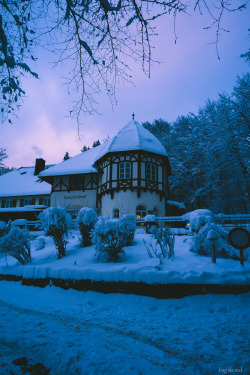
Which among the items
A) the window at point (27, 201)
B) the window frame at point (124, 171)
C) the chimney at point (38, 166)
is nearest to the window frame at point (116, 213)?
the window frame at point (124, 171)

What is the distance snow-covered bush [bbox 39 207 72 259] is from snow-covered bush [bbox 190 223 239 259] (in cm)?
479

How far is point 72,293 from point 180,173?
70.8ft

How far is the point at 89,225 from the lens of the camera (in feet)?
28.6

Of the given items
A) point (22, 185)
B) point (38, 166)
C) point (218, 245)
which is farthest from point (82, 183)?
point (218, 245)

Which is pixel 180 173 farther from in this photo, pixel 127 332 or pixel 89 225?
pixel 127 332

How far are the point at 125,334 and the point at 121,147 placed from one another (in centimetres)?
1598

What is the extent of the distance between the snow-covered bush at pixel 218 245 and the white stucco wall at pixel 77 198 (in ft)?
46.7

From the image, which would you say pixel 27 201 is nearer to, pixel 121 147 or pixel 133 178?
pixel 121 147

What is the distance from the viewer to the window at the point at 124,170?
1761cm

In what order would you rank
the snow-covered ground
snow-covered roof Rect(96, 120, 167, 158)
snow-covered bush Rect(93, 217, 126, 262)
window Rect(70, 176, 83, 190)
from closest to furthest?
the snow-covered ground < snow-covered bush Rect(93, 217, 126, 262) < snow-covered roof Rect(96, 120, 167, 158) < window Rect(70, 176, 83, 190)

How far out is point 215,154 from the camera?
22031 millimetres

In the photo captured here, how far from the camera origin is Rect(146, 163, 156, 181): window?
699 inches

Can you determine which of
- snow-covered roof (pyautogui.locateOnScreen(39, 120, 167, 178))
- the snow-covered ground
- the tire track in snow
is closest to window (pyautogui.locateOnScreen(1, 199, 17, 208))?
snow-covered roof (pyautogui.locateOnScreen(39, 120, 167, 178))

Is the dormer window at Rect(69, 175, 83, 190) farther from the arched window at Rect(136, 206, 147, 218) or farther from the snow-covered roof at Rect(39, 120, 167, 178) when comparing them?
the arched window at Rect(136, 206, 147, 218)
